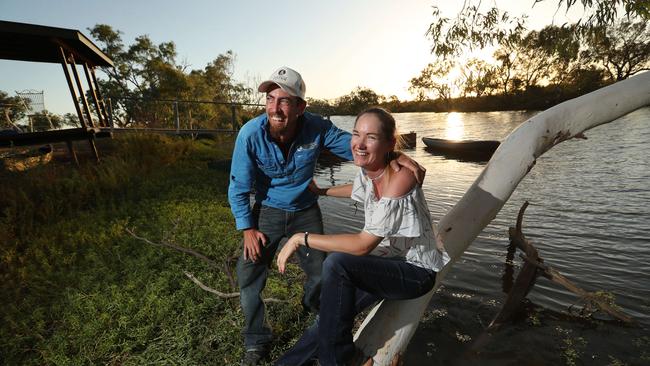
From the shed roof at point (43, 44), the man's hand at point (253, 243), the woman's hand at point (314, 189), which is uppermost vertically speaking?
the shed roof at point (43, 44)

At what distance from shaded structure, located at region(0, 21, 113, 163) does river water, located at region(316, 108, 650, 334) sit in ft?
25.5

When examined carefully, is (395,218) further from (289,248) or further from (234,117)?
(234,117)

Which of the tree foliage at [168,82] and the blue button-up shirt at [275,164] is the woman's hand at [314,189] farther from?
the tree foliage at [168,82]

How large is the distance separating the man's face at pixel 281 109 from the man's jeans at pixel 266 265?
0.79 m

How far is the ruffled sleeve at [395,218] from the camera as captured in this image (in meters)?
1.70

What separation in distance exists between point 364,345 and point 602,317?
3.80 m

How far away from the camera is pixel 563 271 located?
5.20m

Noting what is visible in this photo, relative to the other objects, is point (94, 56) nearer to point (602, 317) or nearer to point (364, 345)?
point (364, 345)

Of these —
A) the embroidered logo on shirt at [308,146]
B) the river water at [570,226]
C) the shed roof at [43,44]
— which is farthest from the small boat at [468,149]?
the shed roof at [43,44]

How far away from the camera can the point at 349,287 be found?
1881 millimetres

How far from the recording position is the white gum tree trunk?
2.09m

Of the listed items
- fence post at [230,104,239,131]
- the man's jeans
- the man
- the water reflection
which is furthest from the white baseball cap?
the water reflection

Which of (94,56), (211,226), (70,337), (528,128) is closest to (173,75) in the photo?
(94,56)

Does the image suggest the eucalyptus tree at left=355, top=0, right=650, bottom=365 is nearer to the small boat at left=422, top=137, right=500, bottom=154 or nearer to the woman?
the woman
